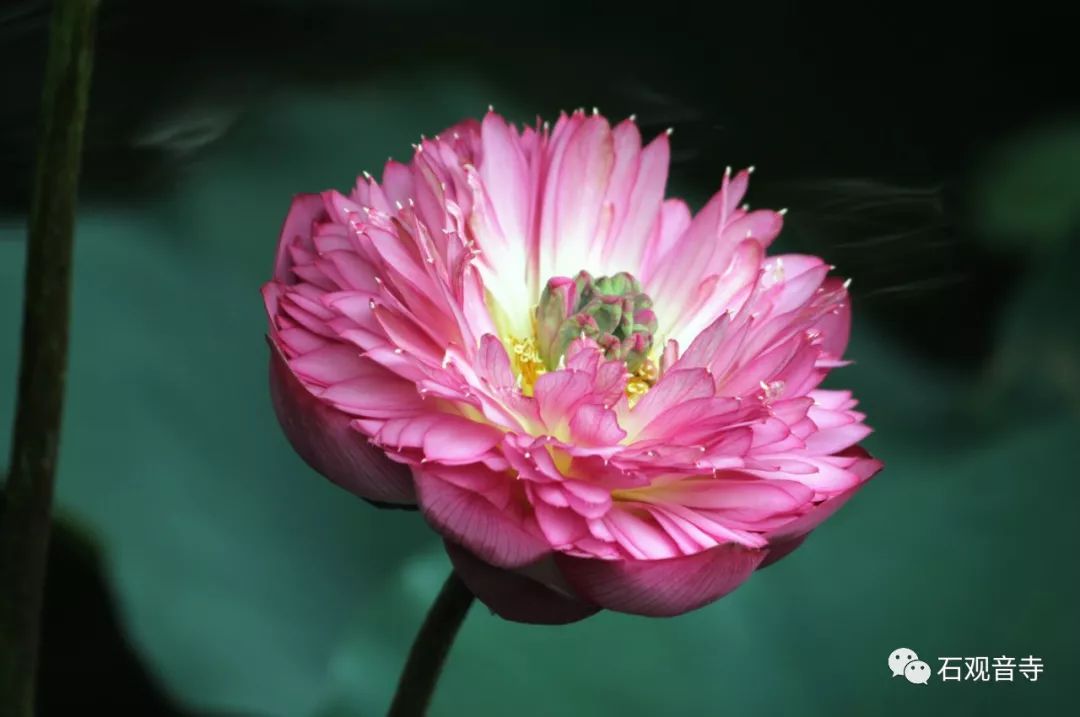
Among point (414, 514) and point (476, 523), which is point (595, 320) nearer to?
point (476, 523)

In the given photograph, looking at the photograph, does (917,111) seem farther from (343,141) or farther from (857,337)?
(343,141)

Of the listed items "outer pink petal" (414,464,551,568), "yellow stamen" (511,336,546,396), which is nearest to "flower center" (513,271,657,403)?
"yellow stamen" (511,336,546,396)

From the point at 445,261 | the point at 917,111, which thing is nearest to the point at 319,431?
the point at 445,261

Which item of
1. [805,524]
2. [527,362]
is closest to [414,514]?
[527,362]

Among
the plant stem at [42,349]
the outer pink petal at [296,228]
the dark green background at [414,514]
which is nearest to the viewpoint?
the plant stem at [42,349]

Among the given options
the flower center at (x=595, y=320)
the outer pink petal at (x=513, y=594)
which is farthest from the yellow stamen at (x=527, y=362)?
the outer pink petal at (x=513, y=594)

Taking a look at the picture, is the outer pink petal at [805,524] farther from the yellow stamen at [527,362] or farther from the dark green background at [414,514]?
the dark green background at [414,514]

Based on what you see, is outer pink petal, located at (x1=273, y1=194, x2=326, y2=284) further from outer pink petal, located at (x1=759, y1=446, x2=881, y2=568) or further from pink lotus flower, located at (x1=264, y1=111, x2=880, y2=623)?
outer pink petal, located at (x1=759, y1=446, x2=881, y2=568)
